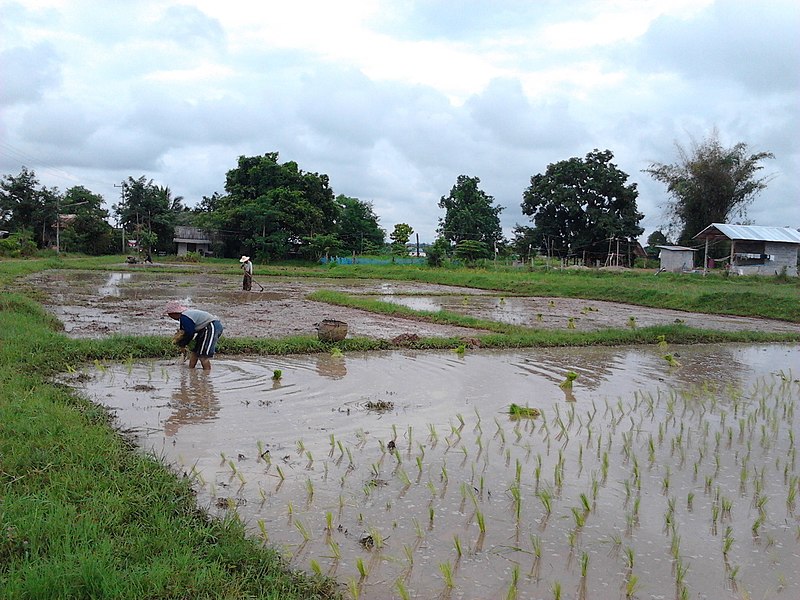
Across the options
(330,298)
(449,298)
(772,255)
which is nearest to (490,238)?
(772,255)

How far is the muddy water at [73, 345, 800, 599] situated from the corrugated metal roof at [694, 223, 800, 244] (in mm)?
27086

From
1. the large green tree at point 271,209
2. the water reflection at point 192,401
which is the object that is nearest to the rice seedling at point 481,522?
the water reflection at point 192,401

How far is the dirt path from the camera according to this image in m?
12.5

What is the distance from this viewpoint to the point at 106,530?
11.0 ft

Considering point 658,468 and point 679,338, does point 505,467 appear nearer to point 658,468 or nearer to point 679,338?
point 658,468

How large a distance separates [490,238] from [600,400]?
4424cm

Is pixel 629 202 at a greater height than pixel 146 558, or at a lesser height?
greater

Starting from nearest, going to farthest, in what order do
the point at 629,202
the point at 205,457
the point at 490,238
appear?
the point at 205,457 → the point at 629,202 → the point at 490,238

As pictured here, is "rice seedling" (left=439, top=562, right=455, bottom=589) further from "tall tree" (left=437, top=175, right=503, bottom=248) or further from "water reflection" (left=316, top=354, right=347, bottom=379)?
"tall tree" (left=437, top=175, right=503, bottom=248)

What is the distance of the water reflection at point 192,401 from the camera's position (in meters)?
5.80

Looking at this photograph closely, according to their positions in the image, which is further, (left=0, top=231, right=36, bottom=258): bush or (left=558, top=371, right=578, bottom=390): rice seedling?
(left=0, top=231, right=36, bottom=258): bush

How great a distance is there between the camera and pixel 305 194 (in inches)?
1767

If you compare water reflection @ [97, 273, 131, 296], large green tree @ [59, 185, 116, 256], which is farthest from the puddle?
large green tree @ [59, 185, 116, 256]

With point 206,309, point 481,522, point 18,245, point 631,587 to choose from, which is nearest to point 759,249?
point 206,309
